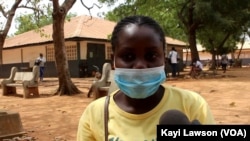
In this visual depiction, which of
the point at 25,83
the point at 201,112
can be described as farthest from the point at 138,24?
the point at 25,83

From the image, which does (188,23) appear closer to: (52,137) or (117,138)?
(52,137)

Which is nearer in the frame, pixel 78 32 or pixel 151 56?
pixel 151 56

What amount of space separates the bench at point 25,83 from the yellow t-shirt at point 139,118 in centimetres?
1104

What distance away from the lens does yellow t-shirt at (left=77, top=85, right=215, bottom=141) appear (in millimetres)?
1270

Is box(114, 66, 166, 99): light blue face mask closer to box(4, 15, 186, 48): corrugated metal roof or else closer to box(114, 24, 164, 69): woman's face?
box(114, 24, 164, 69): woman's face

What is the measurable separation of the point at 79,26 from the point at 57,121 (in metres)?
18.0

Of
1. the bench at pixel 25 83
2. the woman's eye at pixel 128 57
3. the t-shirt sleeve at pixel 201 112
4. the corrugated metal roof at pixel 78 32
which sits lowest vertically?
the bench at pixel 25 83

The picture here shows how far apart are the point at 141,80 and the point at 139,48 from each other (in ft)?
0.37

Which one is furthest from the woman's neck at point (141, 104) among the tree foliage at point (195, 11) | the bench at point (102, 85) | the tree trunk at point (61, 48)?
the tree foliage at point (195, 11)

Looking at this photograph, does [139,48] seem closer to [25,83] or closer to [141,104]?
[141,104]

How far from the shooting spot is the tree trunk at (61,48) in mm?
11586

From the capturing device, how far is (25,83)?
1208cm

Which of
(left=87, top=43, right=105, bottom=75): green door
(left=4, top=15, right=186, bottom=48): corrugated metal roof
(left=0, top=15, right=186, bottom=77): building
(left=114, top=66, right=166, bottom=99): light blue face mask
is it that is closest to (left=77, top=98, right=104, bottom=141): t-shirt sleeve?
(left=114, top=66, right=166, bottom=99): light blue face mask

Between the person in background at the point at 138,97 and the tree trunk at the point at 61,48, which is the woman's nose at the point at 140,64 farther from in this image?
the tree trunk at the point at 61,48
